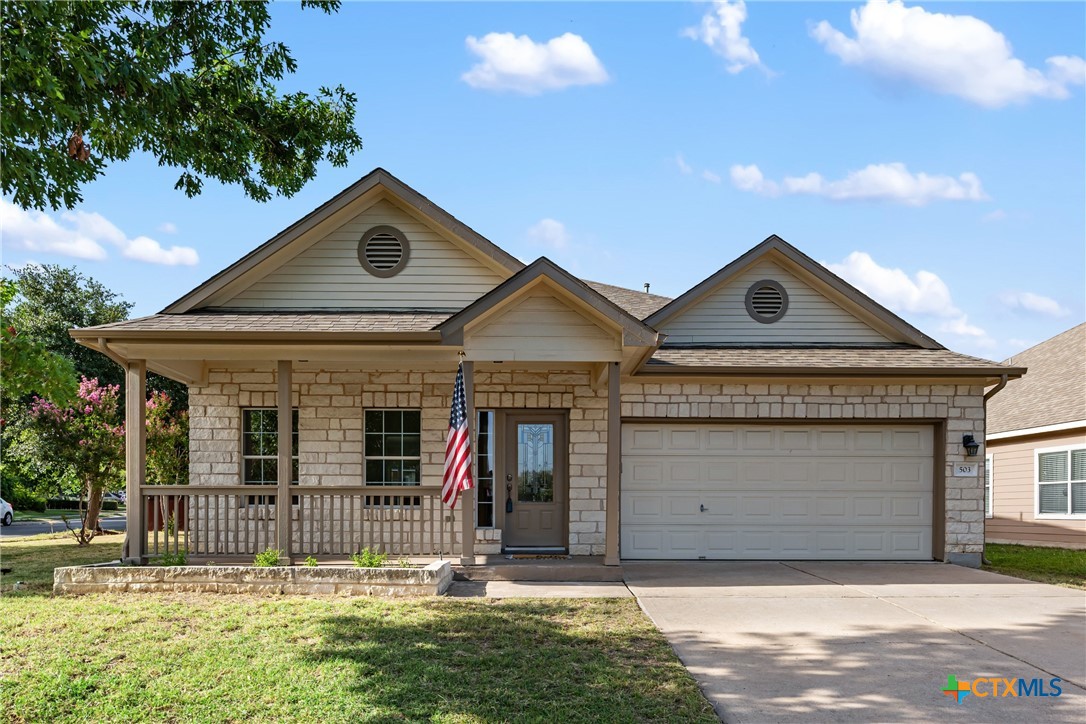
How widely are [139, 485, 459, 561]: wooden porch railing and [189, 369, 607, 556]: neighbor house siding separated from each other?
486 mm

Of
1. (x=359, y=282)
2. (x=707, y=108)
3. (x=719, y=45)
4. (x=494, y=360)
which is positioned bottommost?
(x=494, y=360)

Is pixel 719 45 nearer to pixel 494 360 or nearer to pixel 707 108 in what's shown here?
pixel 707 108

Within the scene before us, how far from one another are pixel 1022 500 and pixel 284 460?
51.9ft

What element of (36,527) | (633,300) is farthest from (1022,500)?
(36,527)

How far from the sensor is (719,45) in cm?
1145

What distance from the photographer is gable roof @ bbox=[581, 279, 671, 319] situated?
1511 cm

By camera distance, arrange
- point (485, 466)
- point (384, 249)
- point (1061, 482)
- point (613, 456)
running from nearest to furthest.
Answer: point (613, 456), point (485, 466), point (384, 249), point (1061, 482)

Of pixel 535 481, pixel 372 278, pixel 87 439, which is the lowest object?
pixel 535 481

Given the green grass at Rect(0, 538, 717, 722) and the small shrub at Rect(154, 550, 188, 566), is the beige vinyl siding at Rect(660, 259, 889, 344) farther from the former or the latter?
the small shrub at Rect(154, 550, 188, 566)

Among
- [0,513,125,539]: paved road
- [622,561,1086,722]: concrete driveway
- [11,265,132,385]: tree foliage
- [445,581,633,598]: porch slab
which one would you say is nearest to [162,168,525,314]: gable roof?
[445,581,633,598]: porch slab

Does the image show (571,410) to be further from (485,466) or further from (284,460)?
(284,460)

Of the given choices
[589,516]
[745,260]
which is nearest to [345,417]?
[589,516]

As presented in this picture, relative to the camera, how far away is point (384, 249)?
12734 millimetres

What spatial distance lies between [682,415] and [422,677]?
725 centimetres
